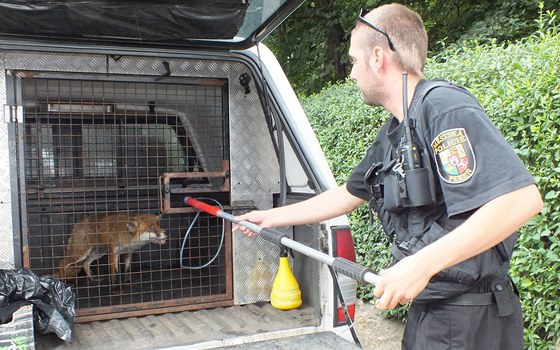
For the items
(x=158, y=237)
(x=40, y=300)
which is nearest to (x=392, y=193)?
(x=40, y=300)

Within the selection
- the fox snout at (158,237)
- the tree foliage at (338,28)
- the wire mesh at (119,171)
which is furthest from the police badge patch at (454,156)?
the tree foliage at (338,28)

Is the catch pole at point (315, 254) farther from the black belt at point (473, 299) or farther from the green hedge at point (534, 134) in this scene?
the green hedge at point (534, 134)

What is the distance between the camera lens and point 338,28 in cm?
1166

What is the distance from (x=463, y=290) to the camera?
181 centimetres

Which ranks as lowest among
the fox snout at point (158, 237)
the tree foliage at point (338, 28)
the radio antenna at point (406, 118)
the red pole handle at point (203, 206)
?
the fox snout at point (158, 237)

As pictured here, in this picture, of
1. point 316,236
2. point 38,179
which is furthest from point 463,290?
point 38,179

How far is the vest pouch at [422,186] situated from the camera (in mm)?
1777

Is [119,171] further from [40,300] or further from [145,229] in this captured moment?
[40,300]

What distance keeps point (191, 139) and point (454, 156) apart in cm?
293

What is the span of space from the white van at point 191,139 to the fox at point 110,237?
35 centimetres

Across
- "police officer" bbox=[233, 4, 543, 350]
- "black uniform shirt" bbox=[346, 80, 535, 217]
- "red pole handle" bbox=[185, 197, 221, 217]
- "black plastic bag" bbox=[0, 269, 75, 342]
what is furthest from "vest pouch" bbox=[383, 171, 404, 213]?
"black plastic bag" bbox=[0, 269, 75, 342]

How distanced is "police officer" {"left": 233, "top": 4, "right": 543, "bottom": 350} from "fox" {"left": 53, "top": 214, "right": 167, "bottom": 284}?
3000 mm

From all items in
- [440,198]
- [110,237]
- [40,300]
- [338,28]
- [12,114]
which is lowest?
[40,300]

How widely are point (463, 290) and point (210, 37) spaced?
90.5 inches
